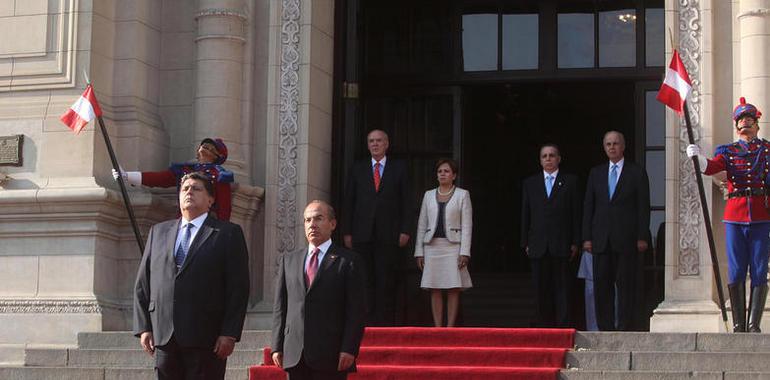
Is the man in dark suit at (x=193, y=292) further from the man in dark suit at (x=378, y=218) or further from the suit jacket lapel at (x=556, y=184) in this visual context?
the suit jacket lapel at (x=556, y=184)

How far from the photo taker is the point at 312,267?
988 centimetres

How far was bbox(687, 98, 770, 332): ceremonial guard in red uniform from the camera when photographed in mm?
12761

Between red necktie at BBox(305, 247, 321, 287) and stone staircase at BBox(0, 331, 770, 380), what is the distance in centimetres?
267

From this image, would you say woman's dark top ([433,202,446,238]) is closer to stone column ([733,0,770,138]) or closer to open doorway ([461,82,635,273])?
stone column ([733,0,770,138])

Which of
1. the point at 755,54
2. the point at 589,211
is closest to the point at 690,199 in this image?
the point at 589,211

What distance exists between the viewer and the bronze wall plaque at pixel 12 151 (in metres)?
14.7

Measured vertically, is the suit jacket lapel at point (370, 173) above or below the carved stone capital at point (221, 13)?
below

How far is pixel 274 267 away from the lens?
15.0 metres

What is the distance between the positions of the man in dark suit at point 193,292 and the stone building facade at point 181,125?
14.4ft

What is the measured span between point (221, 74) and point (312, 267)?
5.69 meters

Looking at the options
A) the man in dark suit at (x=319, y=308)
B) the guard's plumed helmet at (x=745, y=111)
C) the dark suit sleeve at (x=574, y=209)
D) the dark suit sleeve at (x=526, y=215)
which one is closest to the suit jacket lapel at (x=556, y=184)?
the dark suit sleeve at (x=574, y=209)

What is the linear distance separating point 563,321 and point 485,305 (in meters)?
5.61

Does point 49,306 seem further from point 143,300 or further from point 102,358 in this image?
point 143,300

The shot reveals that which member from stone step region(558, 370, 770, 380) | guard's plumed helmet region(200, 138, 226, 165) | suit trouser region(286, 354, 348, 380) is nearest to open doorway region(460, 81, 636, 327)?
guard's plumed helmet region(200, 138, 226, 165)
